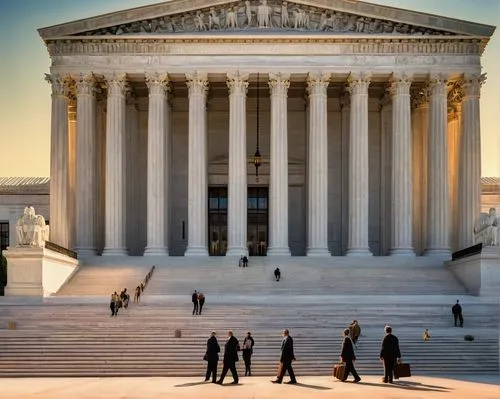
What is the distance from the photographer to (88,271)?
53.0 meters

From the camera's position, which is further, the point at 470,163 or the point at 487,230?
the point at 470,163

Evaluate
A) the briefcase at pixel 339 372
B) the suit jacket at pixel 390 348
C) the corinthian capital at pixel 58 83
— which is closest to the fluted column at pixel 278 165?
the corinthian capital at pixel 58 83

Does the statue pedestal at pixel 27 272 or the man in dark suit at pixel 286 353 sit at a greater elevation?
the statue pedestal at pixel 27 272

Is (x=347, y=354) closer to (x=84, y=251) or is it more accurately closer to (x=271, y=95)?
(x=84, y=251)

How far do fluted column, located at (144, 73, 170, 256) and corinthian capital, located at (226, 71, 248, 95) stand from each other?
438 cm

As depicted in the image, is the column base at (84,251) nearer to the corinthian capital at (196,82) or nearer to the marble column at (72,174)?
the marble column at (72,174)

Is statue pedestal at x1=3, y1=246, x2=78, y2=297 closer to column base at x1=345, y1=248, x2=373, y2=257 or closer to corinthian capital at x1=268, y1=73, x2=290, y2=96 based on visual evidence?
corinthian capital at x1=268, y1=73, x2=290, y2=96

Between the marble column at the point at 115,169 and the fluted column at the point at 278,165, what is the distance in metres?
10.1

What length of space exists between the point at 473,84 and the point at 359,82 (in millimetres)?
7688

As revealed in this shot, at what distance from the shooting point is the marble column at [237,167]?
189ft

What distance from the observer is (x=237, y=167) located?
191 ft

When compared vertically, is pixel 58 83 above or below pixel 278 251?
above

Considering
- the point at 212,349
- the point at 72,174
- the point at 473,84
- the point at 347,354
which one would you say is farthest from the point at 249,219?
the point at 347,354

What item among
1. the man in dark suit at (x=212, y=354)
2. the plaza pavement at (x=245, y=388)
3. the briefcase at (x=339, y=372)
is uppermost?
the man in dark suit at (x=212, y=354)
